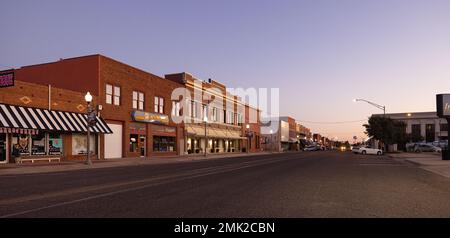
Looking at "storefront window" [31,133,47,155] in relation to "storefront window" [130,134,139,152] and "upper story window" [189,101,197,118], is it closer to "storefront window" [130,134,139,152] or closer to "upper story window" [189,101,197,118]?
"storefront window" [130,134,139,152]

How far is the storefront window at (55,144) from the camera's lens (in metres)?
29.7

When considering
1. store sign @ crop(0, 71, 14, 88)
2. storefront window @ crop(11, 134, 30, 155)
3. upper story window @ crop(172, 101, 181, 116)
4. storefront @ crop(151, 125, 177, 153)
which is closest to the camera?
store sign @ crop(0, 71, 14, 88)

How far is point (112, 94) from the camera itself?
3697 cm

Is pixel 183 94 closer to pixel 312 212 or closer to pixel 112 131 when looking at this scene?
pixel 112 131

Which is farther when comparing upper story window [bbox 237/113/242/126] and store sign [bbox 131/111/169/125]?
upper story window [bbox 237/113/242/126]

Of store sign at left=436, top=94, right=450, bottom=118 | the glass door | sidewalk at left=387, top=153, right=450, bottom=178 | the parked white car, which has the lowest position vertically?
the parked white car

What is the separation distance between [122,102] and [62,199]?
28903 millimetres

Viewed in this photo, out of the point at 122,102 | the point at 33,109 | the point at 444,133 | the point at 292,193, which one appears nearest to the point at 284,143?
the point at 444,133

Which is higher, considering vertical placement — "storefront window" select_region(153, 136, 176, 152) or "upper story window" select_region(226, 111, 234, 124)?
"upper story window" select_region(226, 111, 234, 124)

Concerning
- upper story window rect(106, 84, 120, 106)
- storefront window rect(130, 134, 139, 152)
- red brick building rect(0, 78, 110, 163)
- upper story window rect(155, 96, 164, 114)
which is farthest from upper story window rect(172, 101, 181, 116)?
red brick building rect(0, 78, 110, 163)

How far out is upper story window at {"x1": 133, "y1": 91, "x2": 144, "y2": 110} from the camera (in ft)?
133

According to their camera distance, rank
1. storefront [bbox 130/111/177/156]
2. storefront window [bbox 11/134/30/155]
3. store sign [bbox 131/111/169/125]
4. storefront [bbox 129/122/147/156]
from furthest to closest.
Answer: storefront [bbox 130/111/177/156], storefront [bbox 129/122/147/156], store sign [bbox 131/111/169/125], storefront window [bbox 11/134/30/155]

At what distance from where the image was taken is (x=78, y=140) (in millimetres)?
32625
